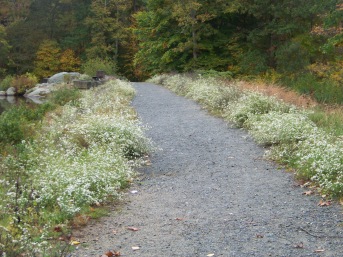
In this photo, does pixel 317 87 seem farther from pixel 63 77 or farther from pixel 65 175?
pixel 65 175

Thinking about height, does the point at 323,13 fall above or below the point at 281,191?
above

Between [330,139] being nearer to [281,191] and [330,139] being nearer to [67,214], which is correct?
[281,191]

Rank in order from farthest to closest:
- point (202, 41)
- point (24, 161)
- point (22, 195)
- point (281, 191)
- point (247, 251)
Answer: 1. point (202, 41)
2. point (24, 161)
3. point (281, 191)
4. point (22, 195)
5. point (247, 251)

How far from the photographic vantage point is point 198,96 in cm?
1666

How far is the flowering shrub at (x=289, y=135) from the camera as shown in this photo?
19.8 ft

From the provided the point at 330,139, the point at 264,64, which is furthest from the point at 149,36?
the point at 330,139

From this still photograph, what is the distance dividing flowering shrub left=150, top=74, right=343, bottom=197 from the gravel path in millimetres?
295

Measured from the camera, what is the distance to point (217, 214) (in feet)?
17.3

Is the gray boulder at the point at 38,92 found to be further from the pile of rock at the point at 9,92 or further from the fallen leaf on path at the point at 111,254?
the fallen leaf on path at the point at 111,254

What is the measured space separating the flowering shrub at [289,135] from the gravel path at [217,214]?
295 mm

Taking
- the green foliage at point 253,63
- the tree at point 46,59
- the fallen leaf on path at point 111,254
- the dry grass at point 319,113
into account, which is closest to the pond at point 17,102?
the green foliage at point 253,63

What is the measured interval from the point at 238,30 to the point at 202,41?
284cm

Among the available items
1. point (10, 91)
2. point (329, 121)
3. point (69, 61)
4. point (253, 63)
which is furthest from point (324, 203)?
point (69, 61)

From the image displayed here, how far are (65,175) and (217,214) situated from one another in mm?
2000
